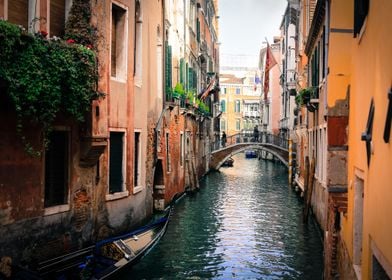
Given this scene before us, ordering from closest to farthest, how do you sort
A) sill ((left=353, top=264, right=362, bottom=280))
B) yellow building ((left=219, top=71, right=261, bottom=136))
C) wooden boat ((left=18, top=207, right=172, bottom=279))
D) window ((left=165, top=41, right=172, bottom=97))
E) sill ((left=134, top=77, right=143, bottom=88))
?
sill ((left=353, top=264, right=362, bottom=280)) → wooden boat ((left=18, top=207, right=172, bottom=279)) → sill ((left=134, top=77, right=143, bottom=88)) → window ((left=165, top=41, right=172, bottom=97)) → yellow building ((left=219, top=71, right=261, bottom=136))

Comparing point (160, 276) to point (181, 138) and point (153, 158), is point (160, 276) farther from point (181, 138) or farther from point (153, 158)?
point (181, 138)

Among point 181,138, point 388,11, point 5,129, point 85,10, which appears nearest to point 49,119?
point 5,129

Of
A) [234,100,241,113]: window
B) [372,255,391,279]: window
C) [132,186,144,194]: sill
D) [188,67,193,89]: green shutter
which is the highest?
[234,100,241,113]: window

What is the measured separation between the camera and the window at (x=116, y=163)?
1069 cm

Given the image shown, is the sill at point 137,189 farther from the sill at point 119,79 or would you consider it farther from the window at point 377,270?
the window at point 377,270

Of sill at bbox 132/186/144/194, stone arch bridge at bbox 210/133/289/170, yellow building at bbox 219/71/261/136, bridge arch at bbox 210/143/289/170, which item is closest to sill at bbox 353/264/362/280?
sill at bbox 132/186/144/194

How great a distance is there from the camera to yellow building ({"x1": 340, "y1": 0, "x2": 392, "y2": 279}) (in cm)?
385

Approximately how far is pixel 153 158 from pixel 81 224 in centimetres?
508

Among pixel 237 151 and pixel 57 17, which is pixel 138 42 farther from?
pixel 237 151

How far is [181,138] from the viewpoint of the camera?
64.3ft

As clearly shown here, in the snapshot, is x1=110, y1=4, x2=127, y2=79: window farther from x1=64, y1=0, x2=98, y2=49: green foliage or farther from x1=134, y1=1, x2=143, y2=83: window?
x1=64, y1=0, x2=98, y2=49: green foliage

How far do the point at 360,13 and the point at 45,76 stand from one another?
4324 mm

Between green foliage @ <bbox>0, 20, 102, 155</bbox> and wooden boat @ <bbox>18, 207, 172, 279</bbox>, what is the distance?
1771 millimetres

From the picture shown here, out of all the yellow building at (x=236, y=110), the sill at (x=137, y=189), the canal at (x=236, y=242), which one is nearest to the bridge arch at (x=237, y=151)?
the canal at (x=236, y=242)
